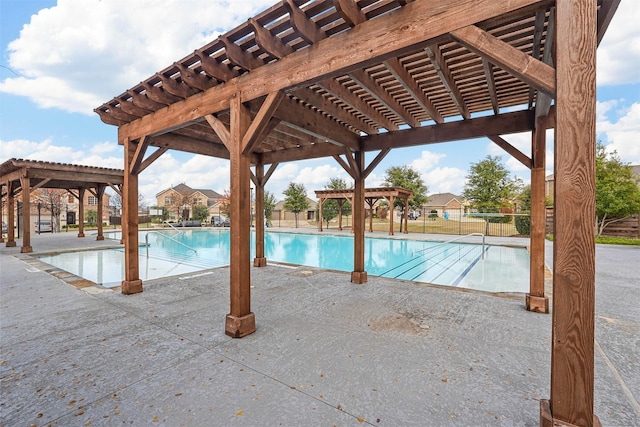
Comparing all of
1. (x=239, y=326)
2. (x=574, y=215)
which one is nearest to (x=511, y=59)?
(x=574, y=215)

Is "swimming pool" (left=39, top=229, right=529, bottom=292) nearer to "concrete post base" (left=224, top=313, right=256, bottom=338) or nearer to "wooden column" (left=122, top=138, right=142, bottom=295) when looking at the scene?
"wooden column" (left=122, top=138, right=142, bottom=295)

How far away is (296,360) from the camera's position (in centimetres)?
249

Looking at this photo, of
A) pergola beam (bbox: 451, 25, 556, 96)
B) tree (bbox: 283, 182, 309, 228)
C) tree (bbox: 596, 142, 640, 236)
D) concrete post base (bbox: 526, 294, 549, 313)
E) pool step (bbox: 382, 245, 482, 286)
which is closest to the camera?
pergola beam (bbox: 451, 25, 556, 96)

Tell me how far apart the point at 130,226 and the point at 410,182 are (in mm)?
20103

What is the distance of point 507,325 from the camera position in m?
3.26

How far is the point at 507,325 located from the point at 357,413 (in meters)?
2.40

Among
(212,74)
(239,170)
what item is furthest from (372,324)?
(212,74)

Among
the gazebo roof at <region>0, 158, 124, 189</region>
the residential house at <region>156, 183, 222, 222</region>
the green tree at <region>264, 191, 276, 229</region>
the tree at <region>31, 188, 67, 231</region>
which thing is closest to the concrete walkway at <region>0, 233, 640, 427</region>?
the gazebo roof at <region>0, 158, 124, 189</region>

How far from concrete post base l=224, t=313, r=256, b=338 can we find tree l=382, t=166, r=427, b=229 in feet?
64.1

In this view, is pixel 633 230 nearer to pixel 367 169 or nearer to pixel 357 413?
pixel 367 169

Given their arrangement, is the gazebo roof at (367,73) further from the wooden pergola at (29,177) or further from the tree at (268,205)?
the tree at (268,205)

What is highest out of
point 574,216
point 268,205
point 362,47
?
point 362,47

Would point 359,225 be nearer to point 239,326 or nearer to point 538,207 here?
point 538,207

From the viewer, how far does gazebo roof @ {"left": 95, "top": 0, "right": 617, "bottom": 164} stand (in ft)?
6.03
